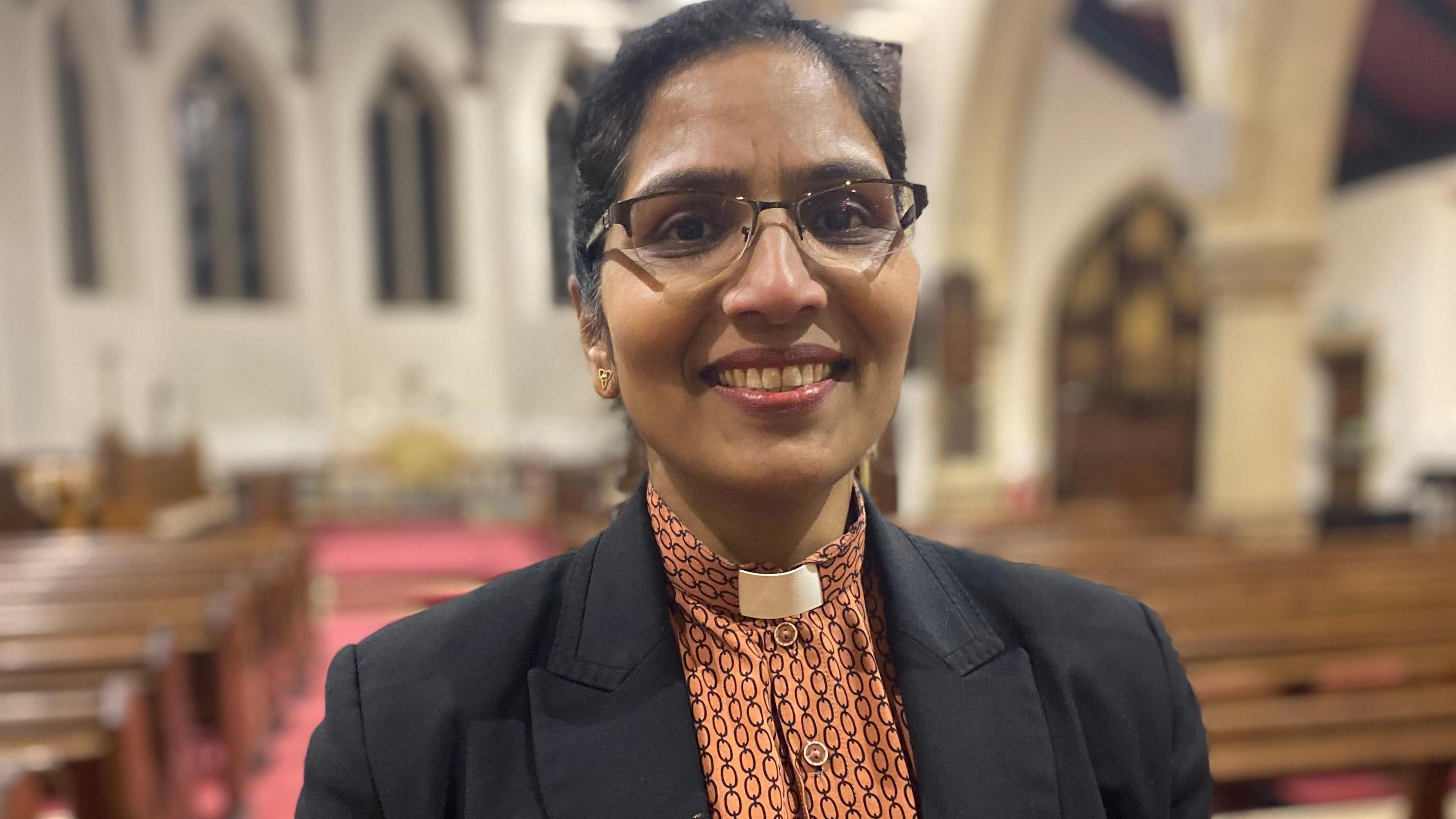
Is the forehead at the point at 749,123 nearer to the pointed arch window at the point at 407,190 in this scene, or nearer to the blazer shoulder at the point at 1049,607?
the blazer shoulder at the point at 1049,607

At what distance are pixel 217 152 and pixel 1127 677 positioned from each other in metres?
15.0

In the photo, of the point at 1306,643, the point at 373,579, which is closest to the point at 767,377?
the point at 1306,643

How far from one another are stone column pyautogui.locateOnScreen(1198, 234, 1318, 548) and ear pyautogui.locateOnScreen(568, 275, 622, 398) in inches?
224

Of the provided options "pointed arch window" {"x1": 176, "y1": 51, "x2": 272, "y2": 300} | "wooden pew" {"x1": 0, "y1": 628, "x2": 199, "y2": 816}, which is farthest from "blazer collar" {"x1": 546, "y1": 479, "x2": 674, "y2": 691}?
"pointed arch window" {"x1": 176, "y1": 51, "x2": 272, "y2": 300}

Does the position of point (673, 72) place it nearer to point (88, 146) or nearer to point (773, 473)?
point (773, 473)

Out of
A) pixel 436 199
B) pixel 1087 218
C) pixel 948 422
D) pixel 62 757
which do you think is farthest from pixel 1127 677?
pixel 436 199

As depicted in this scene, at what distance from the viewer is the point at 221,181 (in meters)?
13.3

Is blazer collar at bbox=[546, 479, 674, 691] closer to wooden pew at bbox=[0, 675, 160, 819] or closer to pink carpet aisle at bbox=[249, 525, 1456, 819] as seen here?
pink carpet aisle at bbox=[249, 525, 1456, 819]

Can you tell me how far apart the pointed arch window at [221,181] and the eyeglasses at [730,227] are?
14493 millimetres

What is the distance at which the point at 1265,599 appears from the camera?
3344 millimetres

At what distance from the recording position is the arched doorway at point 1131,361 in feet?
38.0

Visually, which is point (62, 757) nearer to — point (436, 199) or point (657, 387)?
point (657, 387)

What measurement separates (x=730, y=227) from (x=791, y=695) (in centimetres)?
46

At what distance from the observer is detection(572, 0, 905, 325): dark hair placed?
2.80ft
